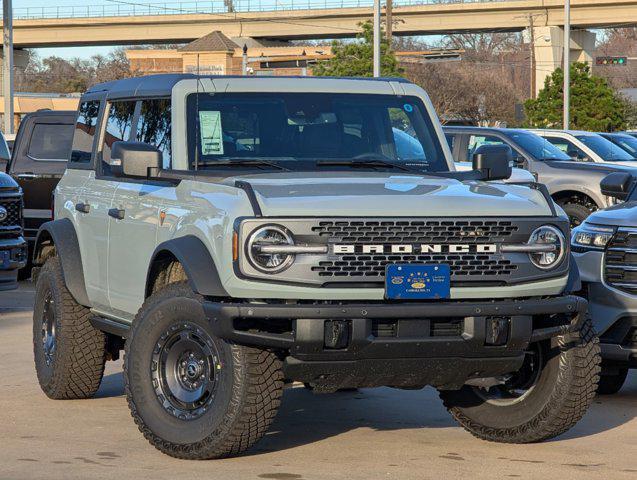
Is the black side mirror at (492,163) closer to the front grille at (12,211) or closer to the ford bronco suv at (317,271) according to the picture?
the ford bronco suv at (317,271)

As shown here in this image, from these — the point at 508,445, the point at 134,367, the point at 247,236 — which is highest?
the point at 247,236

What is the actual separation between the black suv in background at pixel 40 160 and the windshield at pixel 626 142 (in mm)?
12330

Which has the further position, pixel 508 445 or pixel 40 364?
pixel 40 364

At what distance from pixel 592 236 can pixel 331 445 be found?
2721mm

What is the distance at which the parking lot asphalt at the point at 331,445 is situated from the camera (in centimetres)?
694

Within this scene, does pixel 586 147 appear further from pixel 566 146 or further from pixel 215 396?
pixel 215 396

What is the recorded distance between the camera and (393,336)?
22.4 feet

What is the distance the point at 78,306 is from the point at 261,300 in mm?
2602

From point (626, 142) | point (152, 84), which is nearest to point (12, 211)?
point (152, 84)

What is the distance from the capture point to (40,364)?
9398 millimetres

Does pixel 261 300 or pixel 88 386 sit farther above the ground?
pixel 261 300

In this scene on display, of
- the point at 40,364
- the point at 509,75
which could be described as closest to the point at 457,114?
the point at 509,75

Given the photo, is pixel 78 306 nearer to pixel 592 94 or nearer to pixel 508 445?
pixel 508 445

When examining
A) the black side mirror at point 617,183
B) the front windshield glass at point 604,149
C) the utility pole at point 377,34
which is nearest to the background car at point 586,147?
the front windshield glass at point 604,149
